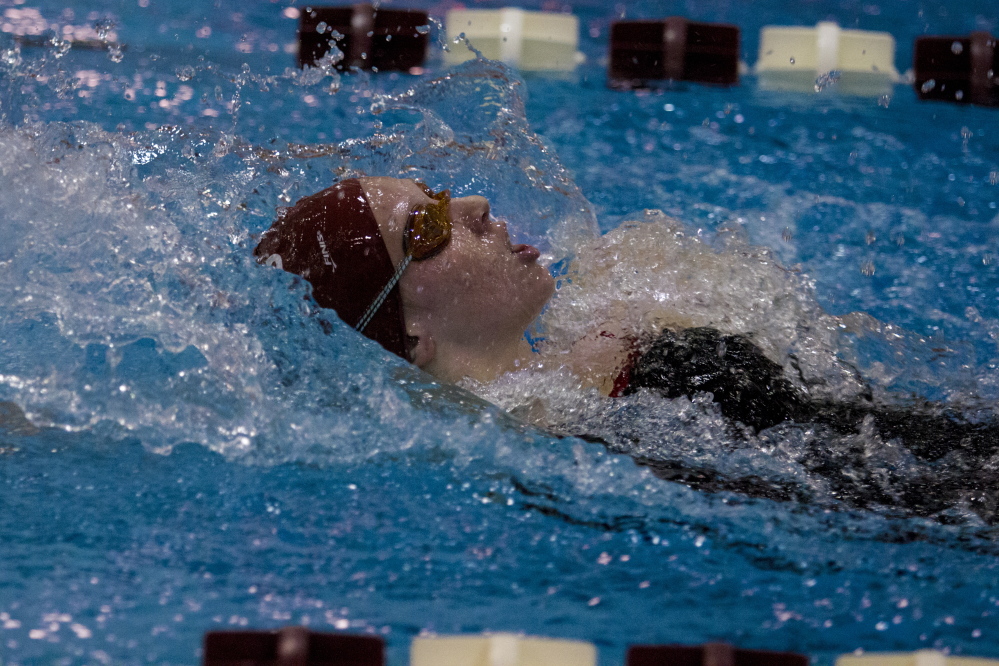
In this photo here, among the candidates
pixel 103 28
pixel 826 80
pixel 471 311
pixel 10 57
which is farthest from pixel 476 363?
pixel 103 28

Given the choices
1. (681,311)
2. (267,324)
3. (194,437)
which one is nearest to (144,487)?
(194,437)

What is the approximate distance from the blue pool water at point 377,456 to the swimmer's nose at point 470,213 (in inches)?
11.3

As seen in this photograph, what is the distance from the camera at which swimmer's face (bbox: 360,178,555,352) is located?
1767mm

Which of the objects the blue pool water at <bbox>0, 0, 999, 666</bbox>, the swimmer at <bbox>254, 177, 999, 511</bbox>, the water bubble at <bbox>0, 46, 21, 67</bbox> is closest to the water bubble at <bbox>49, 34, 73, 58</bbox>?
the water bubble at <bbox>0, 46, 21, 67</bbox>

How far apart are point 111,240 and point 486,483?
2.93 feet

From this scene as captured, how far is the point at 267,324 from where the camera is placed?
5.93 ft

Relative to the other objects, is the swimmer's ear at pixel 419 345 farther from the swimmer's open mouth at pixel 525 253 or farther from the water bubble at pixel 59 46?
the water bubble at pixel 59 46

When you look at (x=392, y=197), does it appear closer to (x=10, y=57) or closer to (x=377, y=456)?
(x=377, y=456)

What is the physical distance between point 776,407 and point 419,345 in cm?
67

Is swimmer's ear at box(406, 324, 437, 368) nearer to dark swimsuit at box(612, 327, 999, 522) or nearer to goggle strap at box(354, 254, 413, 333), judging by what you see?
goggle strap at box(354, 254, 413, 333)

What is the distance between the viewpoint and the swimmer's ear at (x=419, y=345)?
1796 millimetres

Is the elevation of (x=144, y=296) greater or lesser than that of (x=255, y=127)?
lesser

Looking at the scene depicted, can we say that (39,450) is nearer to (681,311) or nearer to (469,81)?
(681,311)

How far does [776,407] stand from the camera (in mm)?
1812
